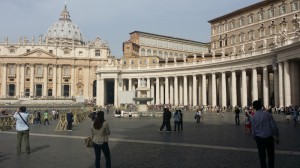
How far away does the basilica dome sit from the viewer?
5802 inches

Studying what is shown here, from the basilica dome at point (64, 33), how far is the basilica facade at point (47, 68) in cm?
3319

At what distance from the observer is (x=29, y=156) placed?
1166 cm

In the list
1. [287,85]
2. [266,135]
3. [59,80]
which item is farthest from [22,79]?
[266,135]

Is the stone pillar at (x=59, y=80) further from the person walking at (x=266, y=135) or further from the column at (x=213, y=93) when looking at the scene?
the person walking at (x=266, y=135)

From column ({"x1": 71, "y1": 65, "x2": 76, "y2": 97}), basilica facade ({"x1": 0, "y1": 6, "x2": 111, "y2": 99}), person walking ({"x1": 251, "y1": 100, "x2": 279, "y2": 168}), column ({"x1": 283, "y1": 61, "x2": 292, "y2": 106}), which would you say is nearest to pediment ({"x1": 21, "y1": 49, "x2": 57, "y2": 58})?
basilica facade ({"x1": 0, "y1": 6, "x2": 111, "y2": 99})

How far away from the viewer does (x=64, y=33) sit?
492 ft

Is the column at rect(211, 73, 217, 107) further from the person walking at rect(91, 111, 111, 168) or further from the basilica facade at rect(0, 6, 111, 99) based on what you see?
the basilica facade at rect(0, 6, 111, 99)

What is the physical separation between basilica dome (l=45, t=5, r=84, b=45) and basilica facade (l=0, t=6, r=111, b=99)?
33187 millimetres

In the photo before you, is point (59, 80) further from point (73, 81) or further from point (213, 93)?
point (213, 93)

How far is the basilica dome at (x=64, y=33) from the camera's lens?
147 meters

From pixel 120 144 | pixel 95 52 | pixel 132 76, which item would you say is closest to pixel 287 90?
pixel 120 144

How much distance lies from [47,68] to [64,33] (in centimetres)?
4522

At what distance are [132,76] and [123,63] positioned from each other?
10054mm

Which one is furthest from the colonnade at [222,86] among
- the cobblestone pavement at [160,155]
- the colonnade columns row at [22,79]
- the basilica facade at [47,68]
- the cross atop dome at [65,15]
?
the cross atop dome at [65,15]
